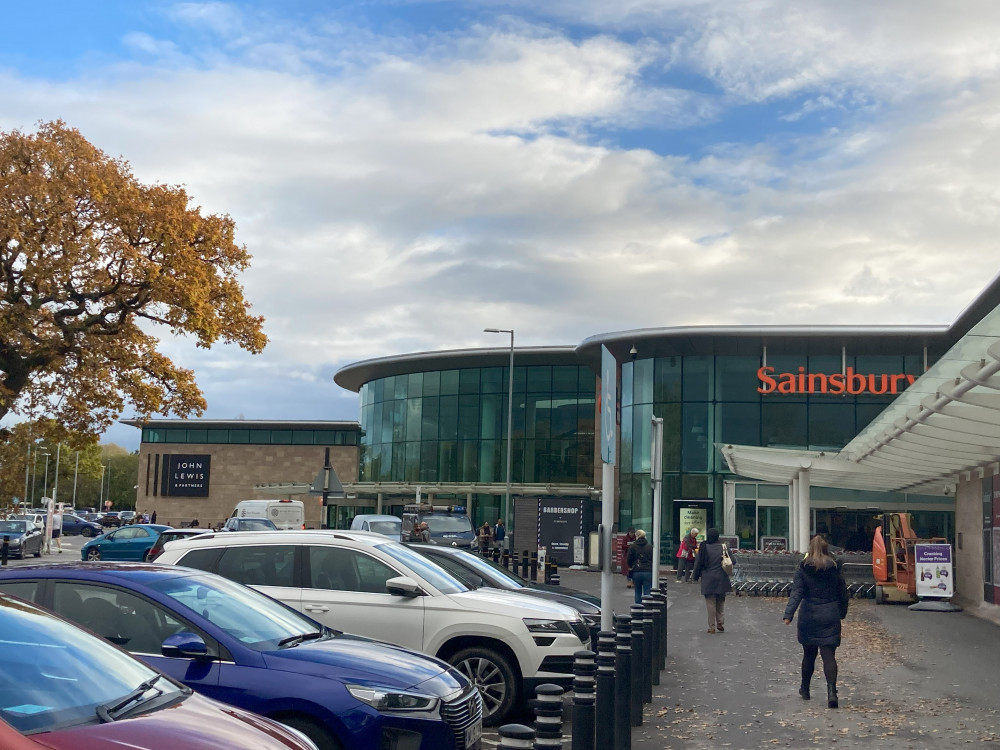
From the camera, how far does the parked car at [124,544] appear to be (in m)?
33.7

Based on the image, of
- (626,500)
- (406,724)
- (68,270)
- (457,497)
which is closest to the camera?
(406,724)

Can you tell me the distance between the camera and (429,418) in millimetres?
57688

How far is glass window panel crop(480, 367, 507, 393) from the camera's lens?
5547 centimetres

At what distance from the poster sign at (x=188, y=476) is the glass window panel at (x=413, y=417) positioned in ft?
59.4

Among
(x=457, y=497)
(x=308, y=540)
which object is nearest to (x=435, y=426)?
(x=457, y=497)

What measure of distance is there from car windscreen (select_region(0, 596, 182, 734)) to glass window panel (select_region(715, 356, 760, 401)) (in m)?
39.8

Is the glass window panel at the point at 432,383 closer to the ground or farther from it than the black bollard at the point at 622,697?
farther from it

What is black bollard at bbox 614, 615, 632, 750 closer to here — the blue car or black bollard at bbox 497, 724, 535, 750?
the blue car

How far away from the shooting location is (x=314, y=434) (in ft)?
230

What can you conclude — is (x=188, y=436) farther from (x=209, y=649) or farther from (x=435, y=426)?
(x=209, y=649)

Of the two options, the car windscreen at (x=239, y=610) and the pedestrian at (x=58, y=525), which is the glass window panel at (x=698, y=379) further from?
the car windscreen at (x=239, y=610)

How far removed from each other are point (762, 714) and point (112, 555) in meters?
Result: 27.7

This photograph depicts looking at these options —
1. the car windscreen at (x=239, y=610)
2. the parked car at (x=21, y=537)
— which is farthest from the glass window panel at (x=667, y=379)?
the car windscreen at (x=239, y=610)


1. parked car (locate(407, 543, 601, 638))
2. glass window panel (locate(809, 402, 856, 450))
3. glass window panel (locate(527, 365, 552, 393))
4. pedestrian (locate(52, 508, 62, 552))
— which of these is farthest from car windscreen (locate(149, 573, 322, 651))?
glass window panel (locate(527, 365, 552, 393))
